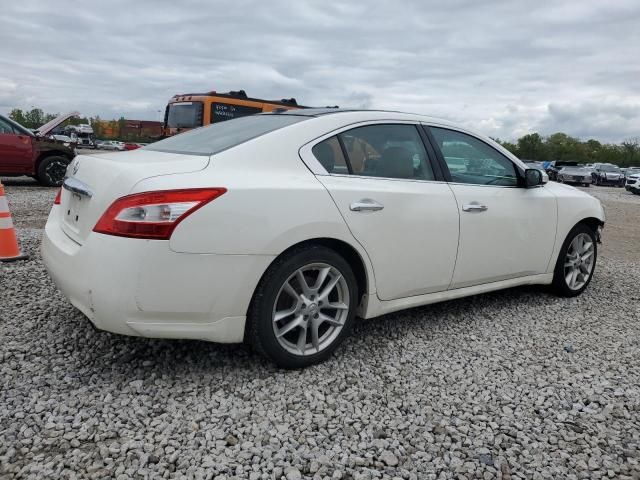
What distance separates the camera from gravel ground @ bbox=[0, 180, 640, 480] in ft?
7.11

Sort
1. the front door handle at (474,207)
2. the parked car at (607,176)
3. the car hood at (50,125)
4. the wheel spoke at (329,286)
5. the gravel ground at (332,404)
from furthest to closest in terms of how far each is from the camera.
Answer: the parked car at (607,176) < the car hood at (50,125) < the front door handle at (474,207) < the wheel spoke at (329,286) < the gravel ground at (332,404)

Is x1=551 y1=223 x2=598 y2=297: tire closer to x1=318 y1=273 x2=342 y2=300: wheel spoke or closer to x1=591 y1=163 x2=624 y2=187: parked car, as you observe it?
x1=318 y1=273 x2=342 y2=300: wheel spoke

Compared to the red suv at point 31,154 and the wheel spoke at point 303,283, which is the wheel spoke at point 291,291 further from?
the red suv at point 31,154

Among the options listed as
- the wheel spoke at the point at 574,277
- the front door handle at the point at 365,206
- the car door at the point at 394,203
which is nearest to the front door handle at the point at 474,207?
the car door at the point at 394,203

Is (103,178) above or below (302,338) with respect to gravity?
above

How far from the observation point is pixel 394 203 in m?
3.16

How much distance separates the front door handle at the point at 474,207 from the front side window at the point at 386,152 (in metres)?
0.32

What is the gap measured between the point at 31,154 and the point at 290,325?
33.3 ft

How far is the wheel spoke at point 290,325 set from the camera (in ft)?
9.30

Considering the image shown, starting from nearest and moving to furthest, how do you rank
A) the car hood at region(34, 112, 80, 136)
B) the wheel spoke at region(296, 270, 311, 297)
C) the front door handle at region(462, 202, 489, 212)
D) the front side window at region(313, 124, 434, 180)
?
the wheel spoke at region(296, 270, 311, 297) → the front side window at region(313, 124, 434, 180) → the front door handle at region(462, 202, 489, 212) → the car hood at region(34, 112, 80, 136)

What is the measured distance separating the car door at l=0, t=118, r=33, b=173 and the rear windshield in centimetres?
880

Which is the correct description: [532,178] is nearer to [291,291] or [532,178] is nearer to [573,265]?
[573,265]

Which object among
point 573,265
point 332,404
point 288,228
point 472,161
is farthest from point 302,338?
point 573,265

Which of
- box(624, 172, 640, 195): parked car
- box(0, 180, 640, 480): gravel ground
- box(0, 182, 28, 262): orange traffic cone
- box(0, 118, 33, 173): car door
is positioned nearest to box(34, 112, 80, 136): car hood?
box(0, 118, 33, 173): car door
